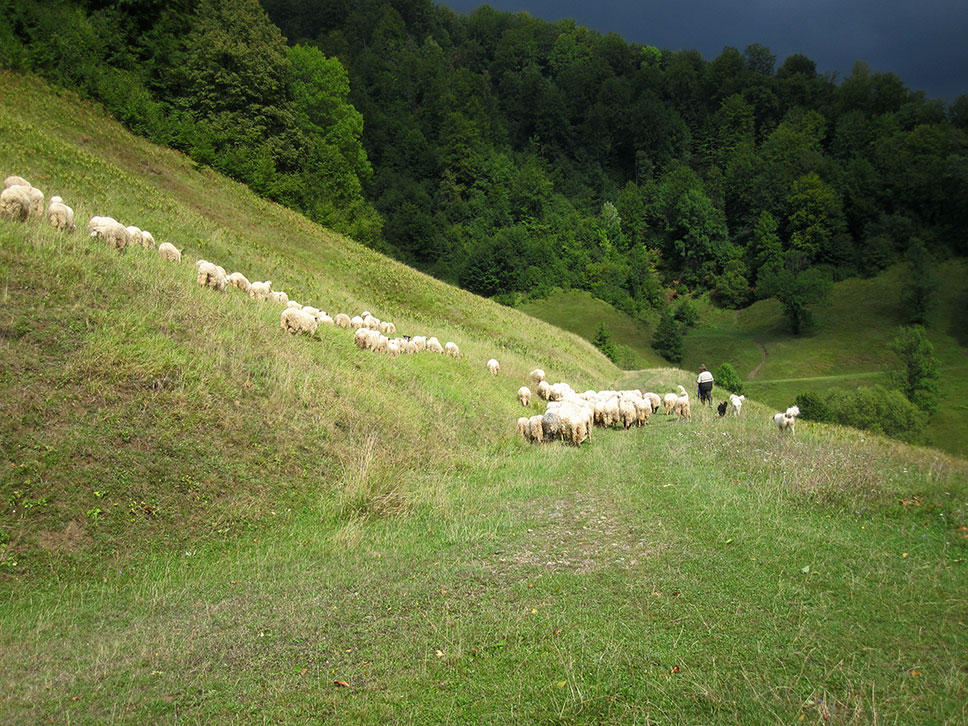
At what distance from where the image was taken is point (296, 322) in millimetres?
17516

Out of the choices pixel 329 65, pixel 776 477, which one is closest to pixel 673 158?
pixel 329 65

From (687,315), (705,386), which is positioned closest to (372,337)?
(705,386)

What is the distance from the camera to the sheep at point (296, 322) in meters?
17.3

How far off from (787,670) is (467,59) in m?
189

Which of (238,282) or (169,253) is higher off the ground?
(169,253)

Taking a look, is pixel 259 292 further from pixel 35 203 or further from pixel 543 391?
pixel 543 391

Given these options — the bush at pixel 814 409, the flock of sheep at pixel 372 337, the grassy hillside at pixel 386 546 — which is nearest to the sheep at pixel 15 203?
the flock of sheep at pixel 372 337

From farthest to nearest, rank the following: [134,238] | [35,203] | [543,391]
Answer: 1. [543,391]
2. [134,238]
3. [35,203]

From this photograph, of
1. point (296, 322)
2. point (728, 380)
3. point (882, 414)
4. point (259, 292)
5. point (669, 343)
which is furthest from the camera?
point (669, 343)

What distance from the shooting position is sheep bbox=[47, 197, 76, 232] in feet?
50.8

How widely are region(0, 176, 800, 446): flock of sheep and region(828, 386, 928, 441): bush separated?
40345 millimetres

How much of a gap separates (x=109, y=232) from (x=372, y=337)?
294 inches

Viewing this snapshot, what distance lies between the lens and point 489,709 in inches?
203

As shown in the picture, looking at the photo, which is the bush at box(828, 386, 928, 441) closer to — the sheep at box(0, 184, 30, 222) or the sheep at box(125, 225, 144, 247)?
the sheep at box(125, 225, 144, 247)
